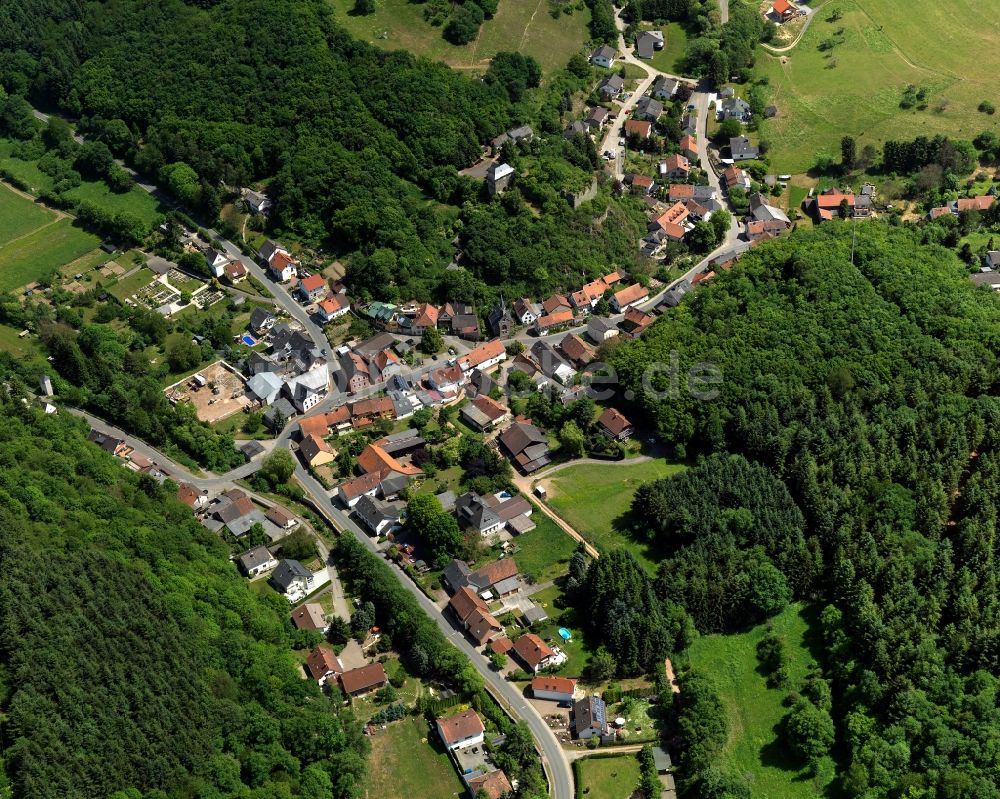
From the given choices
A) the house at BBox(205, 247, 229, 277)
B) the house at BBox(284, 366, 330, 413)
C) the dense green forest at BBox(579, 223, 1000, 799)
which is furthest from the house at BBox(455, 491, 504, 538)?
the house at BBox(205, 247, 229, 277)

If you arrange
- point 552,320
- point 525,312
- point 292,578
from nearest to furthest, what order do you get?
point 292,578, point 552,320, point 525,312

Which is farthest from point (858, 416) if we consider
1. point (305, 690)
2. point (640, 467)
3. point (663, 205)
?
point (305, 690)

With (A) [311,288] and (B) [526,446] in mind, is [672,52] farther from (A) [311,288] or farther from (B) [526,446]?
(B) [526,446]

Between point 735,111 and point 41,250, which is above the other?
point 735,111

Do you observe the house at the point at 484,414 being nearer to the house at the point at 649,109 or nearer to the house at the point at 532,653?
the house at the point at 532,653

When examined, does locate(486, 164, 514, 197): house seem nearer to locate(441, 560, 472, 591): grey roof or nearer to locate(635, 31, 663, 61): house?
locate(635, 31, 663, 61): house

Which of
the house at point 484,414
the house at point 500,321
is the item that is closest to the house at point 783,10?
the house at point 500,321

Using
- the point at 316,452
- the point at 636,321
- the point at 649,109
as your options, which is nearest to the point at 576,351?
the point at 636,321
